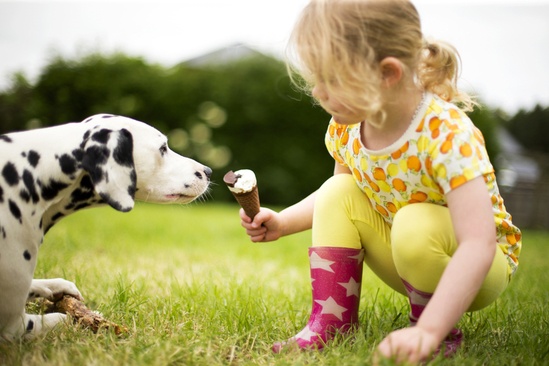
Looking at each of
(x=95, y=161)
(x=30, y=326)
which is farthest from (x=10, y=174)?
(x=30, y=326)

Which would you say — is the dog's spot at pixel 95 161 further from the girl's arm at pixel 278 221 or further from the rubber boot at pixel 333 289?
the rubber boot at pixel 333 289

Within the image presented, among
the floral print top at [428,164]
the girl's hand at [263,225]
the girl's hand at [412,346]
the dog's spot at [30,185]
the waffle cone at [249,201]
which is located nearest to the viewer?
the girl's hand at [412,346]

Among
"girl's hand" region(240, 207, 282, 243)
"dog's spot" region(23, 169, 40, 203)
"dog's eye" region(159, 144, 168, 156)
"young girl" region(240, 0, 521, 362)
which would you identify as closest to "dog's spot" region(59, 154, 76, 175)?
"dog's spot" region(23, 169, 40, 203)

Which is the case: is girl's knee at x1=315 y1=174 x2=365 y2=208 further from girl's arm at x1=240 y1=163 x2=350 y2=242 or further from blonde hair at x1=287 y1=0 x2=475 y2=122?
blonde hair at x1=287 y1=0 x2=475 y2=122

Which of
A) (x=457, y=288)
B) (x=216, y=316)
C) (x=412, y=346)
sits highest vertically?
(x=457, y=288)

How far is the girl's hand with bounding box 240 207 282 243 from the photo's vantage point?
7.79 ft

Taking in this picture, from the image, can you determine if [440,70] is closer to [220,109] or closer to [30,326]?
[30,326]

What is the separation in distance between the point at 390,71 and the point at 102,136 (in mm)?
1050

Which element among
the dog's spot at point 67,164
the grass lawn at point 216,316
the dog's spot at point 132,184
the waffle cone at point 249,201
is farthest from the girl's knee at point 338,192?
the dog's spot at point 67,164

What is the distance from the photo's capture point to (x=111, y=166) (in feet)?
6.56

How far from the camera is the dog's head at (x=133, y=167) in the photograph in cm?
199

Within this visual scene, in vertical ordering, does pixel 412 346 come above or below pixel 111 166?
below

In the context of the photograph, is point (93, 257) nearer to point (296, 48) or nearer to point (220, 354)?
point (220, 354)

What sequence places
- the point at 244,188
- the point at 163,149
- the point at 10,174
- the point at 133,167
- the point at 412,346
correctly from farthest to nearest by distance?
the point at 163,149 → the point at 244,188 → the point at 133,167 → the point at 10,174 → the point at 412,346
